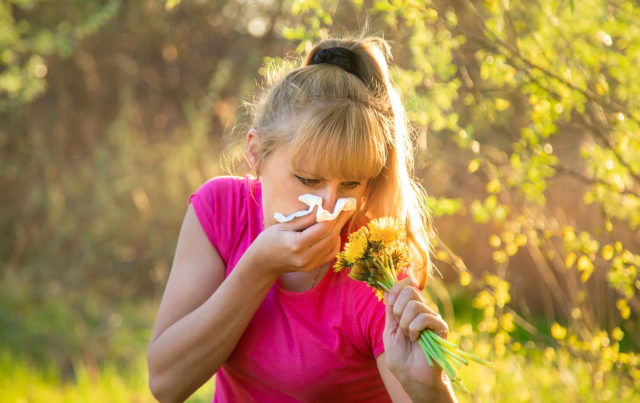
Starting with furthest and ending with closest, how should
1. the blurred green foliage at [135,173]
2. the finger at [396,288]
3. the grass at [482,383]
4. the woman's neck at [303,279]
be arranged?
the blurred green foliage at [135,173] → the grass at [482,383] → the woman's neck at [303,279] → the finger at [396,288]

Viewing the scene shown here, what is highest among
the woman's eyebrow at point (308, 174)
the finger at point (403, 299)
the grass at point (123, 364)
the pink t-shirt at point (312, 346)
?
the woman's eyebrow at point (308, 174)

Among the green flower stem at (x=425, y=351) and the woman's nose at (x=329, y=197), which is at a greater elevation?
the woman's nose at (x=329, y=197)

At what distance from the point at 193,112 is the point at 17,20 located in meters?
1.71

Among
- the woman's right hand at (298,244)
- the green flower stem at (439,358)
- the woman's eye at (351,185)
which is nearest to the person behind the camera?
the green flower stem at (439,358)

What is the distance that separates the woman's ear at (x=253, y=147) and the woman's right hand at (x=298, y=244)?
1.02 ft

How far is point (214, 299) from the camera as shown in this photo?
1.83m

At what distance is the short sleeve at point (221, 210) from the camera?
2.08 m

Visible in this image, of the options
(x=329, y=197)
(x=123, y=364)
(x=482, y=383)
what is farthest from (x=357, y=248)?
(x=123, y=364)

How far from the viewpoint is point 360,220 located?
2.02 m

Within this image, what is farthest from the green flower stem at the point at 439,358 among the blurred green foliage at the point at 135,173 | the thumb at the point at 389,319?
the blurred green foliage at the point at 135,173

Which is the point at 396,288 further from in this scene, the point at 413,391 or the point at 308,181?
the point at 308,181

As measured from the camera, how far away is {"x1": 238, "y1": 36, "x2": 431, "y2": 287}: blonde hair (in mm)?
1779

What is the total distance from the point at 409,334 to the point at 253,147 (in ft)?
2.78

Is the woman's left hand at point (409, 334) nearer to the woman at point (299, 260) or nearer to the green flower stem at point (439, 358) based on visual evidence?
the green flower stem at point (439, 358)
